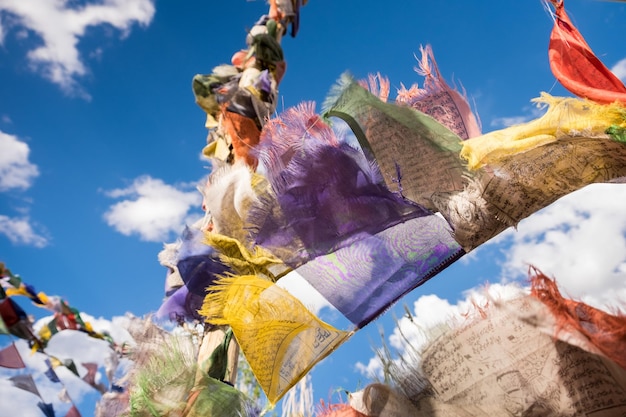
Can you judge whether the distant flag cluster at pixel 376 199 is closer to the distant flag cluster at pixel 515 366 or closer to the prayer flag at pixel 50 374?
the distant flag cluster at pixel 515 366

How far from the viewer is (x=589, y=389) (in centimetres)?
76

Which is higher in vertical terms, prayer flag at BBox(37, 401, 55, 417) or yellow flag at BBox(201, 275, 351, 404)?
prayer flag at BBox(37, 401, 55, 417)

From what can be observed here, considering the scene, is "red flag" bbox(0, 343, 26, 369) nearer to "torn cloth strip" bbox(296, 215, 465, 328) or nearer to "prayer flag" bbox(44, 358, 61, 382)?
"prayer flag" bbox(44, 358, 61, 382)

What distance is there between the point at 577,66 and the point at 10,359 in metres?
2.04

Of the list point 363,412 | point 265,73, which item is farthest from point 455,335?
point 265,73

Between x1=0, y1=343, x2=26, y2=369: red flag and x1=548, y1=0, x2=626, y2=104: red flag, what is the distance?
1.98 metres

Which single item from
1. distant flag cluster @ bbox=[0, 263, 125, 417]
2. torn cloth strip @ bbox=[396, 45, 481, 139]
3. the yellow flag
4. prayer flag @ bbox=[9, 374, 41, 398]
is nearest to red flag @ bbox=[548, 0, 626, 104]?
torn cloth strip @ bbox=[396, 45, 481, 139]

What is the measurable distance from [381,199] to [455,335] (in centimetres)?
30

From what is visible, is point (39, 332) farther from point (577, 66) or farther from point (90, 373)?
point (577, 66)

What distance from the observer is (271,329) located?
0.91 meters

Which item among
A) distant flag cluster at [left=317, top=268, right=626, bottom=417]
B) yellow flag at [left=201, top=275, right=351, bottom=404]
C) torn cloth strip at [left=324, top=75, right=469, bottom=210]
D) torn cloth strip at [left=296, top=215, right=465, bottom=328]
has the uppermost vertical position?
torn cloth strip at [left=324, top=75, right=469, bottom=210]

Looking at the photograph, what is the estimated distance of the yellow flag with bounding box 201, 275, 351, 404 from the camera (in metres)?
0.90

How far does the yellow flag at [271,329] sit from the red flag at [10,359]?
1311 mm

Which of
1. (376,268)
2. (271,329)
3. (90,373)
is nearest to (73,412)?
(90,373)
